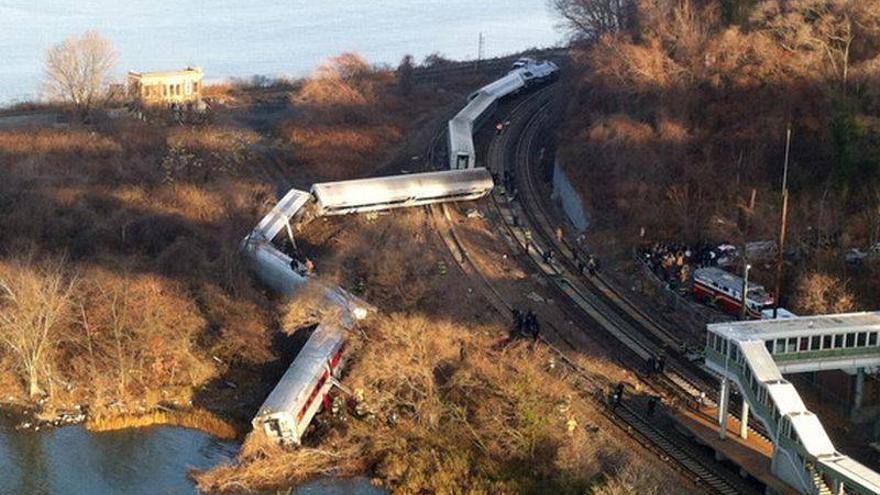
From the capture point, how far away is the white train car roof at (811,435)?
20422 millimetres

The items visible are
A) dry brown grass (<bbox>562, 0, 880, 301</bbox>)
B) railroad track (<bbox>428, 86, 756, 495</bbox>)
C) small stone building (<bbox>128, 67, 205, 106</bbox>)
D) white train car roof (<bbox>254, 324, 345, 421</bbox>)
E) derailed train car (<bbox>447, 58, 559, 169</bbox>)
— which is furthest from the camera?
small stone building (<bbox>128, 67, 205, 106</bbox>)

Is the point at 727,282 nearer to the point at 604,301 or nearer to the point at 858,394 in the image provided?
the point at 604,301

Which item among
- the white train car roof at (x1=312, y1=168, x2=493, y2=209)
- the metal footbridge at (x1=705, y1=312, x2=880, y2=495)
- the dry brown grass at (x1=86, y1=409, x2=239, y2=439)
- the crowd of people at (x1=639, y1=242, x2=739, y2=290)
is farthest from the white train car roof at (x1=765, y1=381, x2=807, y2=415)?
the white train car roof at (x1=312, y1=168, x2=493, y2=209)

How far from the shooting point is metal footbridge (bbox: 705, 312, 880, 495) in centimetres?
2064

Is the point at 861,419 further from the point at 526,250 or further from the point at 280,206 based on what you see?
the point at 280,206

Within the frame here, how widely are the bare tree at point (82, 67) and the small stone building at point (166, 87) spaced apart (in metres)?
1.67

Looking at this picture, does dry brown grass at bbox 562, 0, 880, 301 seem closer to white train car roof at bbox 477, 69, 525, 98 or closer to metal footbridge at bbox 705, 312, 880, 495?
metal footbridge at bbox 705, 312, 880, 495

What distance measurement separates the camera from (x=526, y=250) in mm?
35906

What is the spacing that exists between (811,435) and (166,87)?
41763mm

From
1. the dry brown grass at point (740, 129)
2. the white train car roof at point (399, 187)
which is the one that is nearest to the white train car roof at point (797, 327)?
the dry brown grass at point (740, 129)

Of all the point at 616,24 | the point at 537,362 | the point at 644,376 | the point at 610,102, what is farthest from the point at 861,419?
the point at 616,24

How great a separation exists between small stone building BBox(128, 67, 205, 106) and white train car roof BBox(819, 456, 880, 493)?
135 feet

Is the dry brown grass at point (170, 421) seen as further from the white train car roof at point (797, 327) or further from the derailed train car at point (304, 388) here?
the white train car roof at point (797, 327)

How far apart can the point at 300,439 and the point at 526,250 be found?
12911 mm
